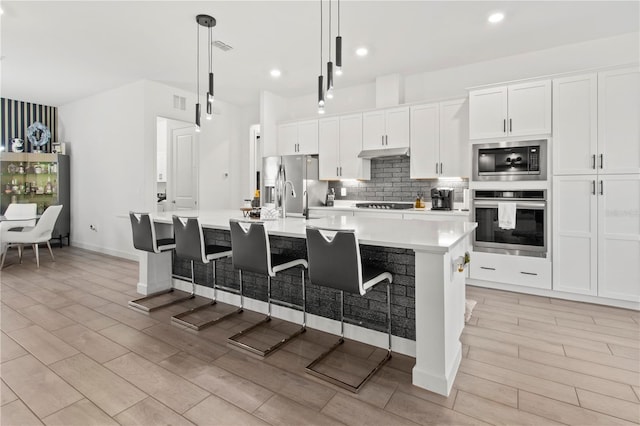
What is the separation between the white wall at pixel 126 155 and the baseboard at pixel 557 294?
4.90 meters

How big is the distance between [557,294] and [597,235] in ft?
2.47

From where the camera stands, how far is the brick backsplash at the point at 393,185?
500 cm

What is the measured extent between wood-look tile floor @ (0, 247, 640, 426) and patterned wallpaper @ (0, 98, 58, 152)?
502cm

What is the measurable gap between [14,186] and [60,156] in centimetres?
95

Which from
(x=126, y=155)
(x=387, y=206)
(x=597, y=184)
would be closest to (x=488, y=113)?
(x=597, y=184)

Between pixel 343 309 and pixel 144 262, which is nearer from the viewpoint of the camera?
pixel 343 309

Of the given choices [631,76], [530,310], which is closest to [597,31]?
[631,76]

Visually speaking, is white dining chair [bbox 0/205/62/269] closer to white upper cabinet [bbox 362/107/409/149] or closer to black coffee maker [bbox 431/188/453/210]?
white upper cabinet [bbox 362/107/409/149]

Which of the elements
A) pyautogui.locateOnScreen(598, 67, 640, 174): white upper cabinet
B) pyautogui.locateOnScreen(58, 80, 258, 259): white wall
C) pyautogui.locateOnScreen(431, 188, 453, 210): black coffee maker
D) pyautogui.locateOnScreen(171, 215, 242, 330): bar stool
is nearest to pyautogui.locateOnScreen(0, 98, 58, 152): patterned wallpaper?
pyautogui.locateOnScreen(58, 80, 258, 259): white wall

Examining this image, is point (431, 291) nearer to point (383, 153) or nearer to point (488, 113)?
point (488, 113)

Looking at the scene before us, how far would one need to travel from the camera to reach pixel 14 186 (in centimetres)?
660

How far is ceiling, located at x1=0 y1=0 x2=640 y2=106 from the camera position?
3330mm

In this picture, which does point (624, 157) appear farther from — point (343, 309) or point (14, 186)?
point (14, 186)

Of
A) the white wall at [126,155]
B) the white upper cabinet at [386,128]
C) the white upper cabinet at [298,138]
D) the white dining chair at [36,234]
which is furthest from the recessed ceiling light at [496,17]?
the white dining chair at [36,234]
